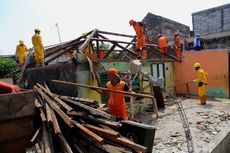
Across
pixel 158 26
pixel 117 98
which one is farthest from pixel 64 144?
pixel 158 26

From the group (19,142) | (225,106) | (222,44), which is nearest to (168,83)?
(225,106)

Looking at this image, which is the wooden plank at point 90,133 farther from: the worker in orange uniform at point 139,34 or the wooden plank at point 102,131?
the worker in orange uniform at point 139,34

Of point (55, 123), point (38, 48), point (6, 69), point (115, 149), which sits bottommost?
→ point (115, 149)

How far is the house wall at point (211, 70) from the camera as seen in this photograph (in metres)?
11.1

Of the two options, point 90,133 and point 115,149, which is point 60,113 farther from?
point 115,149

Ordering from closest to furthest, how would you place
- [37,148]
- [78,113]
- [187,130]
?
1. [37,148]
2. [78,113]
3. [187,130]

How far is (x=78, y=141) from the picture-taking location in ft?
9.32

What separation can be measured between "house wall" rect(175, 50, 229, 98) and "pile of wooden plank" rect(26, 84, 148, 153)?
364 inches

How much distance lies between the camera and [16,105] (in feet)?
9.21

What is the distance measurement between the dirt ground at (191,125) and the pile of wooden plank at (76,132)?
2.44m

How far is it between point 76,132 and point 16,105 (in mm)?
865

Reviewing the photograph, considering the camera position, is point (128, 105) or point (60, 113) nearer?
point (60, 113)

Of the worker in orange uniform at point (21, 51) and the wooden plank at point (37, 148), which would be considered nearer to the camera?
the wooden plank at point (37, 148)

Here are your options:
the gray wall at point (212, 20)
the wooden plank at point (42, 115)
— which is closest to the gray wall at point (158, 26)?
the gray wall at point (212, 20)
